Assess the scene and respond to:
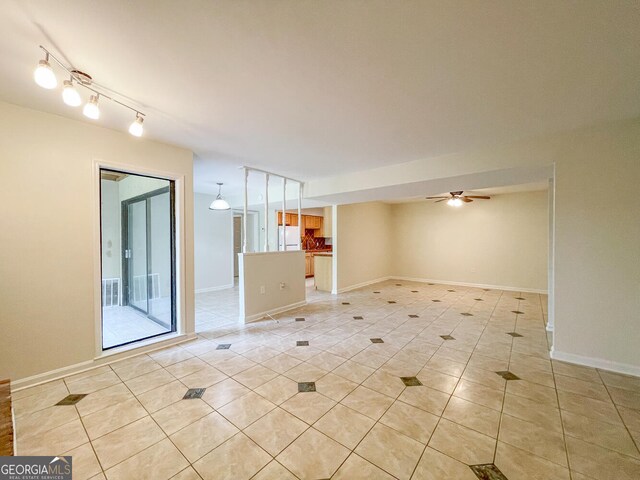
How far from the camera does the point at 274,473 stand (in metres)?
1.41

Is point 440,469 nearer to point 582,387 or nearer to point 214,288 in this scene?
point 582,387

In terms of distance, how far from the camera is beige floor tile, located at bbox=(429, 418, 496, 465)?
151 centimetres

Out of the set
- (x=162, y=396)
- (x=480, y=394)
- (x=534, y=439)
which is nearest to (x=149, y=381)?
(x=162, y=396)

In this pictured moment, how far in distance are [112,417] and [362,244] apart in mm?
5937

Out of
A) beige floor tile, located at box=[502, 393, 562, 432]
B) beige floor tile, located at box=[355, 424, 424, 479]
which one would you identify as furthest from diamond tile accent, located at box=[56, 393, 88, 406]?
beige floor tile, located at box=[502, 393, 562, 432]

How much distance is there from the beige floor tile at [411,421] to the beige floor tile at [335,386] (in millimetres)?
387

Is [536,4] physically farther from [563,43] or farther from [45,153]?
[45,153]

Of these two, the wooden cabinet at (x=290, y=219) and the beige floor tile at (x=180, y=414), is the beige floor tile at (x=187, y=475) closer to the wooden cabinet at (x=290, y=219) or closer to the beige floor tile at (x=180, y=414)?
the beige floor tile at (x=180, y=414)

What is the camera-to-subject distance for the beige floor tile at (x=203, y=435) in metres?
1.57

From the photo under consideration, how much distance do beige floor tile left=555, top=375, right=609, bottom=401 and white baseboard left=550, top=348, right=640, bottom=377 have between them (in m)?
0.42

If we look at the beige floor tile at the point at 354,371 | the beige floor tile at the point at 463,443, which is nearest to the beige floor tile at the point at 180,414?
the beige floor tile at the point at 354,371

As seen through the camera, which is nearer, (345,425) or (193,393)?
(345,425)

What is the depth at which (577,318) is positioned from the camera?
2.70 metres

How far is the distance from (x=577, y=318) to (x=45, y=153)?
565 cm
